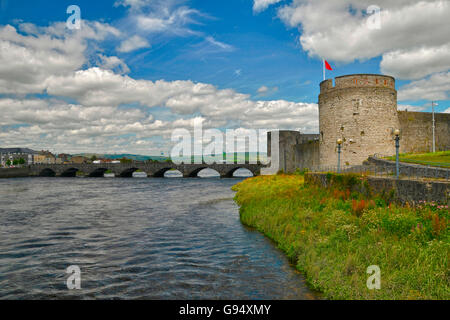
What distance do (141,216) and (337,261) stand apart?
55.5 ft

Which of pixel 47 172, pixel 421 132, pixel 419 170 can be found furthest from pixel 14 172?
pixel 419 170

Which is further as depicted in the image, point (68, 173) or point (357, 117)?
point (68, 173)

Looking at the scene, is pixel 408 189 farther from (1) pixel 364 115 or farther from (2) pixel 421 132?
(2) pixel 421 132

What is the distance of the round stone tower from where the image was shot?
28.9m

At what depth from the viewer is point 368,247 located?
10203mm

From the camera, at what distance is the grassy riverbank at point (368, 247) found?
790cm

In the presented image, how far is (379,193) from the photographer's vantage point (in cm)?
1580

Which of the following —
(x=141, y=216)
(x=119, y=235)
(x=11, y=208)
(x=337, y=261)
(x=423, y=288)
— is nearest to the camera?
(x=423, y=288)

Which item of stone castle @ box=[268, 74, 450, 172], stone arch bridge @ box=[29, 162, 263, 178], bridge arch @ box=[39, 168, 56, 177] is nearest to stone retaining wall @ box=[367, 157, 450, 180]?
stone castle @ box=[268, 74, 450, 172]

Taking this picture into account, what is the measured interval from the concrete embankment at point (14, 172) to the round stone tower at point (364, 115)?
101 metres

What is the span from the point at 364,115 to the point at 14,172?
354 feet

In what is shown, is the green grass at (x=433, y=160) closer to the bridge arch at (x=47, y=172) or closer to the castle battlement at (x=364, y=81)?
the castle battlement at (x=364, y=81)
